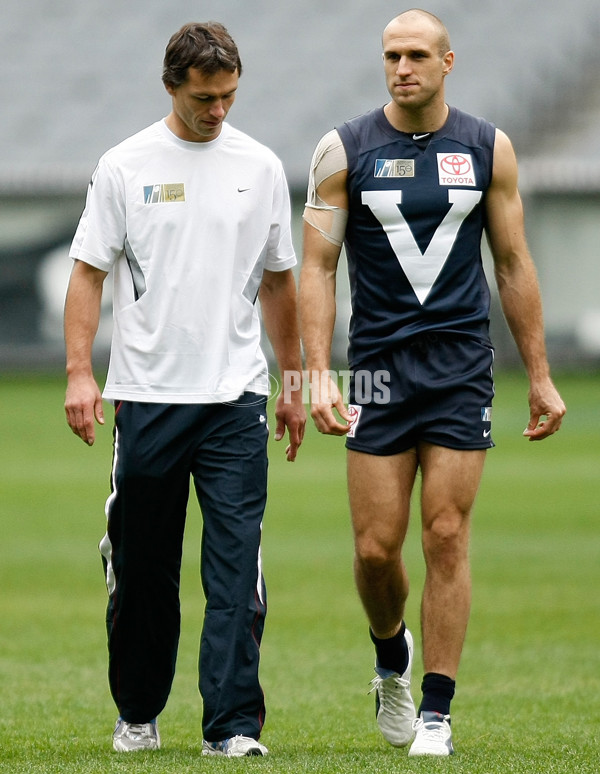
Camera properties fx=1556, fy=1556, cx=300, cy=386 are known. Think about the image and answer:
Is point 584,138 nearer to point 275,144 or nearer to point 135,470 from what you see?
point 275,144

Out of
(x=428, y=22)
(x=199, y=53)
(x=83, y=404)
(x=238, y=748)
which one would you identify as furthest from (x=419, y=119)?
(x=238, y=748)

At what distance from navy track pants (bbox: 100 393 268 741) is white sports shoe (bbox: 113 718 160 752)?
0.32 ft

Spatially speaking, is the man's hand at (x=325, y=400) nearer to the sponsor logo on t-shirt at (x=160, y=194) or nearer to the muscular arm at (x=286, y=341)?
the muscular arm at (x=286, y=341)

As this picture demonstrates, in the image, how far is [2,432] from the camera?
22.3 m

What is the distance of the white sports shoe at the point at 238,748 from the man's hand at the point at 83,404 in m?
1.17

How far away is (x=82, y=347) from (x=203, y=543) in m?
0.85

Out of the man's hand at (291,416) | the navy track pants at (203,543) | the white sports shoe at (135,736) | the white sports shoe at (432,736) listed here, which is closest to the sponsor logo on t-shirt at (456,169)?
the man's hand at (291,416)

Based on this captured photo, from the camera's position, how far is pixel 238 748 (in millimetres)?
5477

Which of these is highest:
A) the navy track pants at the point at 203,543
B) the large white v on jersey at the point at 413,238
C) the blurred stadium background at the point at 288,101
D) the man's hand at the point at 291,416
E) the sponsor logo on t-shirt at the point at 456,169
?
the blurred stadium background at the point at 288,101

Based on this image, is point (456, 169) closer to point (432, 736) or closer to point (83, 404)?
point (83, 404)

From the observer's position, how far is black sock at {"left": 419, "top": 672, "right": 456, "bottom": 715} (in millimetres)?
5758

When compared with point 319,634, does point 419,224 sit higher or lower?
higher

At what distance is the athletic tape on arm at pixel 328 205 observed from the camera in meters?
6.04

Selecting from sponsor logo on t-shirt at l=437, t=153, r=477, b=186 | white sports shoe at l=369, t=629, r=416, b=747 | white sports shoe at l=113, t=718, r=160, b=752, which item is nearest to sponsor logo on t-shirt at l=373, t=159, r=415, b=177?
sponsor logo on t-shirt at l=437, t=153, r=477, b=186
